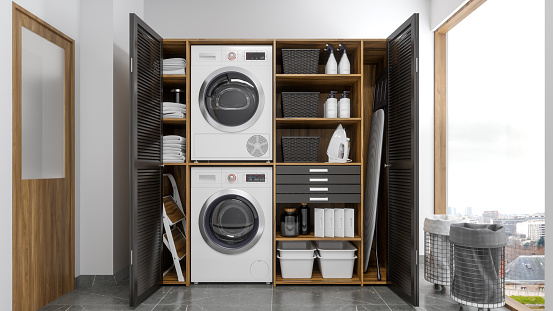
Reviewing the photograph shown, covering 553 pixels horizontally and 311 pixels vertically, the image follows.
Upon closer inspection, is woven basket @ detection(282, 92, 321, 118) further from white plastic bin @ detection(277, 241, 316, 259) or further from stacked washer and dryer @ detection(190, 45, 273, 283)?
white plastic bin @ detection(277, 241, 316, 259)

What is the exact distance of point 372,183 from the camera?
11.0 ft

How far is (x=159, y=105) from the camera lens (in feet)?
10.4

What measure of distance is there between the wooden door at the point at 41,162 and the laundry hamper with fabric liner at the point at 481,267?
2779 mm

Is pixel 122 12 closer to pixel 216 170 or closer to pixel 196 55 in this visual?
pixel 196 55

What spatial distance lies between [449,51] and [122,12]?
2977mm

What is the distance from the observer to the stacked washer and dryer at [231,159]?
3.21 m

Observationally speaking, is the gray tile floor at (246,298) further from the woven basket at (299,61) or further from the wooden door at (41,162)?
the woven basket at (299,61)

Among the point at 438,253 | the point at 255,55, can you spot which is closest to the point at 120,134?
the point at 255,55

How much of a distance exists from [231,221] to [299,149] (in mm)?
811

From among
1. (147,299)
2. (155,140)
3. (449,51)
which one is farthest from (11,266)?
(449,51)

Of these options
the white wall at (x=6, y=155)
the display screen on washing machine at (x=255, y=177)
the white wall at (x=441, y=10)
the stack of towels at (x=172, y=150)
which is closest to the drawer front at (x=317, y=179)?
the display screen on washing machine at (x=255, y=177)

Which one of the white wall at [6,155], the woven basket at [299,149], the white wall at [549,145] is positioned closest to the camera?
the white wall at [549,145]

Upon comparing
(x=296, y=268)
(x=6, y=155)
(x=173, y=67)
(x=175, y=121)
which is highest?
(x=173, y=67)

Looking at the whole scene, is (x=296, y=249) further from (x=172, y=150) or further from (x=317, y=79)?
(x=317, y=79)
